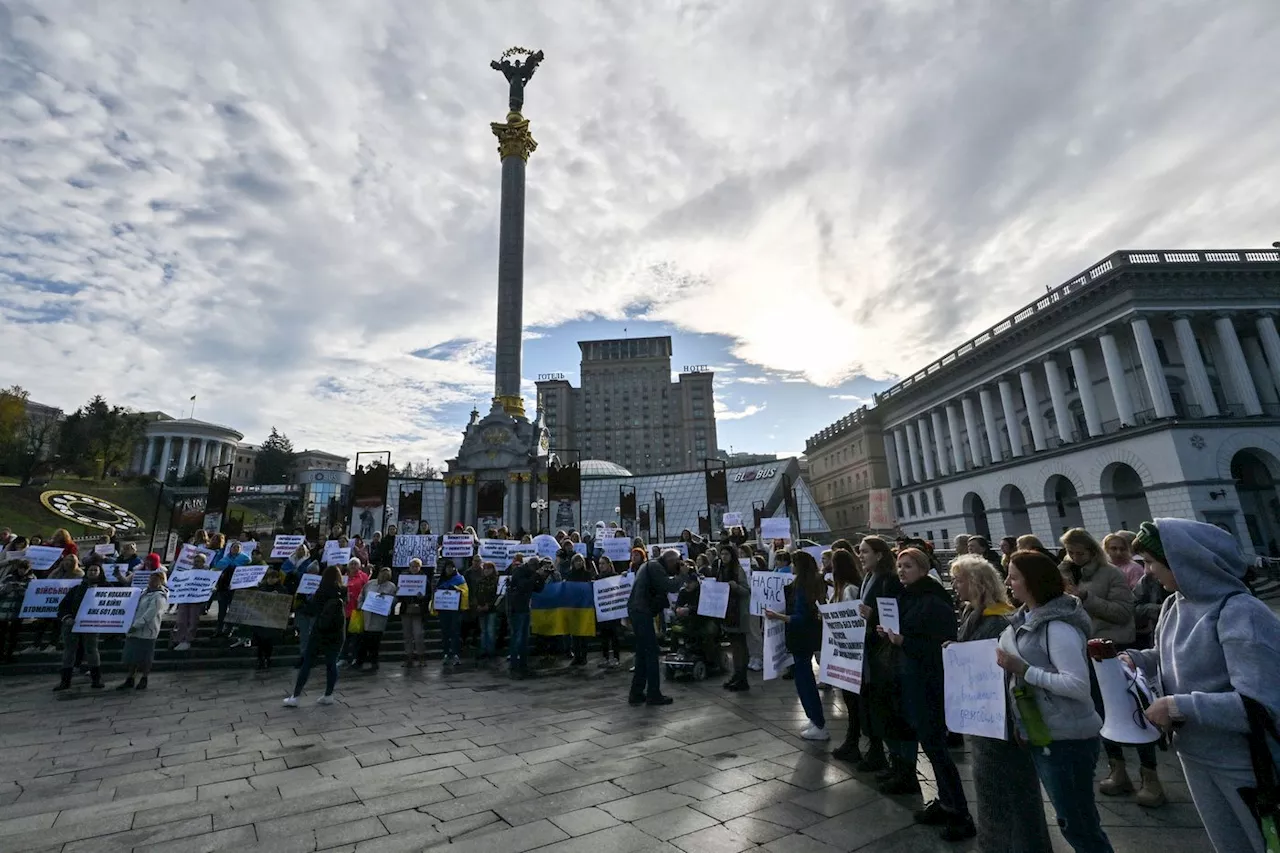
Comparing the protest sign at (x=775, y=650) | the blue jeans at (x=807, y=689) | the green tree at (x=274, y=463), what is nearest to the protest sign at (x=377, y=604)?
the protest sign at (x=775, y=650)

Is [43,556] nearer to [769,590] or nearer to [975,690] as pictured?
[769,590]

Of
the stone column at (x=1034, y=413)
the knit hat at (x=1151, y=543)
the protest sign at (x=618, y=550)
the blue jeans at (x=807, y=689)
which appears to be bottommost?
the blue jeans at (x=807, y=689)

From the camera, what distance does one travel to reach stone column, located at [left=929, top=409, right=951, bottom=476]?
5366 cm

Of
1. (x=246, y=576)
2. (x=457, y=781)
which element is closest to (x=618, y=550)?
(x=246, y=576)

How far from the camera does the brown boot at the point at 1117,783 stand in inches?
192

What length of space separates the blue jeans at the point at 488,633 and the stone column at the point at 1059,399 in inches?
1643

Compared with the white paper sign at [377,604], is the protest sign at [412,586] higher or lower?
higher

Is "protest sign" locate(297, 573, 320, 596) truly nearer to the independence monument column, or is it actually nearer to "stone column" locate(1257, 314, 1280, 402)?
the independence monument column

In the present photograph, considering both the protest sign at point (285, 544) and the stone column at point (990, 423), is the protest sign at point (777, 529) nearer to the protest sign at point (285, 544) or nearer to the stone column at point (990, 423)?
the protest sign at point (285, 544)

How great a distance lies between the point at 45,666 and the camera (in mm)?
11438

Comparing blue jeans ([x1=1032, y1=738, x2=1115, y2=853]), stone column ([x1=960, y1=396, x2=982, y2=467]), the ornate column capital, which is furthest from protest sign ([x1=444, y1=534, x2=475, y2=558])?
stone column ([x1=960, y1=396, x2=982, y2=467])

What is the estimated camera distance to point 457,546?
1555cm

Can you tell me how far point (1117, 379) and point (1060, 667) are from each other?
41.3 metres

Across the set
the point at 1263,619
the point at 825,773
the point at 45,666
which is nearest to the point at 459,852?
the point at 825,773
